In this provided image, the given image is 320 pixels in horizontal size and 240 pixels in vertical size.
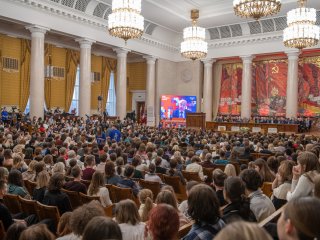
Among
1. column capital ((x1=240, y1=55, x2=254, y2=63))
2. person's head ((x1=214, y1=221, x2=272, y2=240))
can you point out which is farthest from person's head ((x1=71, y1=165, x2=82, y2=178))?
column capital ((x1=240, y1=55, x2=254, y2=63))

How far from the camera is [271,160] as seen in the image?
5855 millimetres

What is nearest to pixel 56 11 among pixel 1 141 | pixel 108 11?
pixel 108 11

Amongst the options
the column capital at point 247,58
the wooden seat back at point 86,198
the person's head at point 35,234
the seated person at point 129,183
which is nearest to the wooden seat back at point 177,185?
the seated person at point 129,183

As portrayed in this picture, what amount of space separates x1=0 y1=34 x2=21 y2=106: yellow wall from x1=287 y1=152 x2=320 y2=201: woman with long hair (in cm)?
1716

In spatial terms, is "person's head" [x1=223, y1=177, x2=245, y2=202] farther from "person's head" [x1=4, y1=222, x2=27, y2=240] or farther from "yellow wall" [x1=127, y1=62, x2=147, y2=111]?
"yellow wall" [x1=127, y1=62, x2=147, y2=111]

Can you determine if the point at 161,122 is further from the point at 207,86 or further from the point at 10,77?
the point at 10,77

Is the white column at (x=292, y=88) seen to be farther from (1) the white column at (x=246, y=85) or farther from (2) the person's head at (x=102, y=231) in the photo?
(2) the person's head at (x=102, y=231)

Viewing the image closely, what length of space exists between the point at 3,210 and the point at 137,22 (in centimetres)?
886

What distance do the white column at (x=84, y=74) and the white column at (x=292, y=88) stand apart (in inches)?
491

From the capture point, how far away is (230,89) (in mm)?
24016

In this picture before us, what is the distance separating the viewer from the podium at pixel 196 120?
2048 centimetres

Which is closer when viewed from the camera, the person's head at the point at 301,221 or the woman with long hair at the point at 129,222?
the person's head at the point at 301,221

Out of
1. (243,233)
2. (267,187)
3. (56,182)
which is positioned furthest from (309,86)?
(243,233)

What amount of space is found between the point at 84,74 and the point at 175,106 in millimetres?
7922
